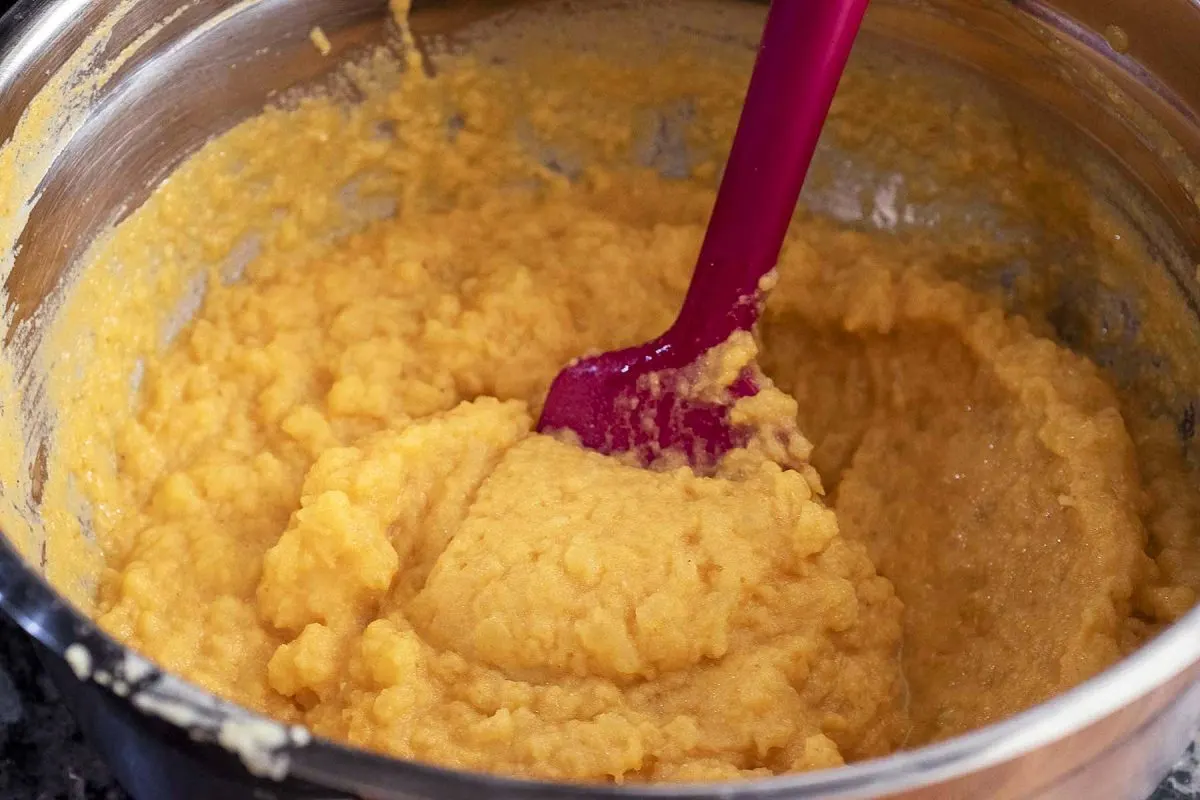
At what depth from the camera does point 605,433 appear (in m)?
1.69

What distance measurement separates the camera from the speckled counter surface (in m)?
1.48

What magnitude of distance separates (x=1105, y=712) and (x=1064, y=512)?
0.62 m

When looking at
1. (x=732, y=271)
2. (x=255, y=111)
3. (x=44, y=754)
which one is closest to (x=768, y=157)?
(x=732, y=271)

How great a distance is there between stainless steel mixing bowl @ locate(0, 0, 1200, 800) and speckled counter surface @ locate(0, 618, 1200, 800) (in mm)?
268

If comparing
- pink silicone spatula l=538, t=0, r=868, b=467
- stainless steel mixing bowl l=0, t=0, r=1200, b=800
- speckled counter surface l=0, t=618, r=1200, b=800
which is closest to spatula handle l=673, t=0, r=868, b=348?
pink silicone spatula l=538, t=0, r=868, b=467

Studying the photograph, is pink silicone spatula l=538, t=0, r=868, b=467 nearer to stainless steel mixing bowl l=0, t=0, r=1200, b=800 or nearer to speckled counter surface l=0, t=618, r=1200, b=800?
stainless steel mixing bowl l=0, t=0, r=1200, b=800

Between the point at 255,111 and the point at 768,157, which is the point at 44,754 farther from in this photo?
the point at 768,157

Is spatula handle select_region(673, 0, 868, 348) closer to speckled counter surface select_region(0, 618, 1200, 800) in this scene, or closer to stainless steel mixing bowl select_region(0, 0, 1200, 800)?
stainless steel mixing bowl select_region(0, 0, 1200, 800)

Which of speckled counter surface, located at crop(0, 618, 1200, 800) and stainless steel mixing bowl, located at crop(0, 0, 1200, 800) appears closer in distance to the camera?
stainless steel mixing bowl, located at crop(0, 0, 1200, 800)

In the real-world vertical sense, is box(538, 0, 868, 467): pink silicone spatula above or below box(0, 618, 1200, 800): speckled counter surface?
above

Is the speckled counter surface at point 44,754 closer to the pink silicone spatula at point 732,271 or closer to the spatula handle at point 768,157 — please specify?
the pink silicone spatula at point 732,271

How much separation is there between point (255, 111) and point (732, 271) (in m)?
0.71

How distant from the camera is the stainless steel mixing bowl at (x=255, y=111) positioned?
0.89m

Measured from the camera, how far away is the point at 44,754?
151 centimetres
